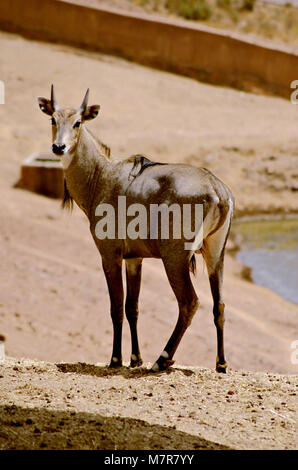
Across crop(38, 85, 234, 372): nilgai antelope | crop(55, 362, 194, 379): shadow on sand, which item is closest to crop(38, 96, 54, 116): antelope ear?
crop(38, 85, 234, 372): nilgai antelope

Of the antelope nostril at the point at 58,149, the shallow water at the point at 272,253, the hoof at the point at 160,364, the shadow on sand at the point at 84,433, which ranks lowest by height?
the shallow water at the point at 272,253

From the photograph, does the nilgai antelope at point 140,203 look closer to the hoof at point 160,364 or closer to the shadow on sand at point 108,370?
the hoof at point 160,364

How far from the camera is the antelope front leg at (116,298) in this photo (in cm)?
826

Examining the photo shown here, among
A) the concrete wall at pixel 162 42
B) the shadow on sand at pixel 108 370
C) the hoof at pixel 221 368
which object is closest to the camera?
the shadow on sand at pixel 108 370

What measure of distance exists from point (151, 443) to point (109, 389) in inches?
57.7

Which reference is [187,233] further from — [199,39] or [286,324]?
[199,39]

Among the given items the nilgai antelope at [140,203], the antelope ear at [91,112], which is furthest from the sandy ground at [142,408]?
the antelope ear at [91,112]

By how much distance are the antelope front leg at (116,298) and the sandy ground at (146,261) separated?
22 cm

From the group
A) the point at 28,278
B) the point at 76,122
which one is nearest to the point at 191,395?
the point at 76,122

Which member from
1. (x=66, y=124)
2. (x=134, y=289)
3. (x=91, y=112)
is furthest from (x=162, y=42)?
(x=134, y=289)

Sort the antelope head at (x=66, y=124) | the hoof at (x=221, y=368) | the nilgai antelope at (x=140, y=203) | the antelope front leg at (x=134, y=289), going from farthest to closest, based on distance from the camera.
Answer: the antelope front leg at (x=134, y=289) < the hoof at (x=221, y=368) < the antelope head at (x=66, y=124) < the nilgai antelope at (x=140, y=203)

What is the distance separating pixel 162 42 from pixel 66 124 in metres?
26.0

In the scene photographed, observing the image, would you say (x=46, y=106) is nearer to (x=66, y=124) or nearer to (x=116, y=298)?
(x=66, y=124)

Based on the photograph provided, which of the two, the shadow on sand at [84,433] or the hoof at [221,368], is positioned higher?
the shadow on sand at [84,433]
